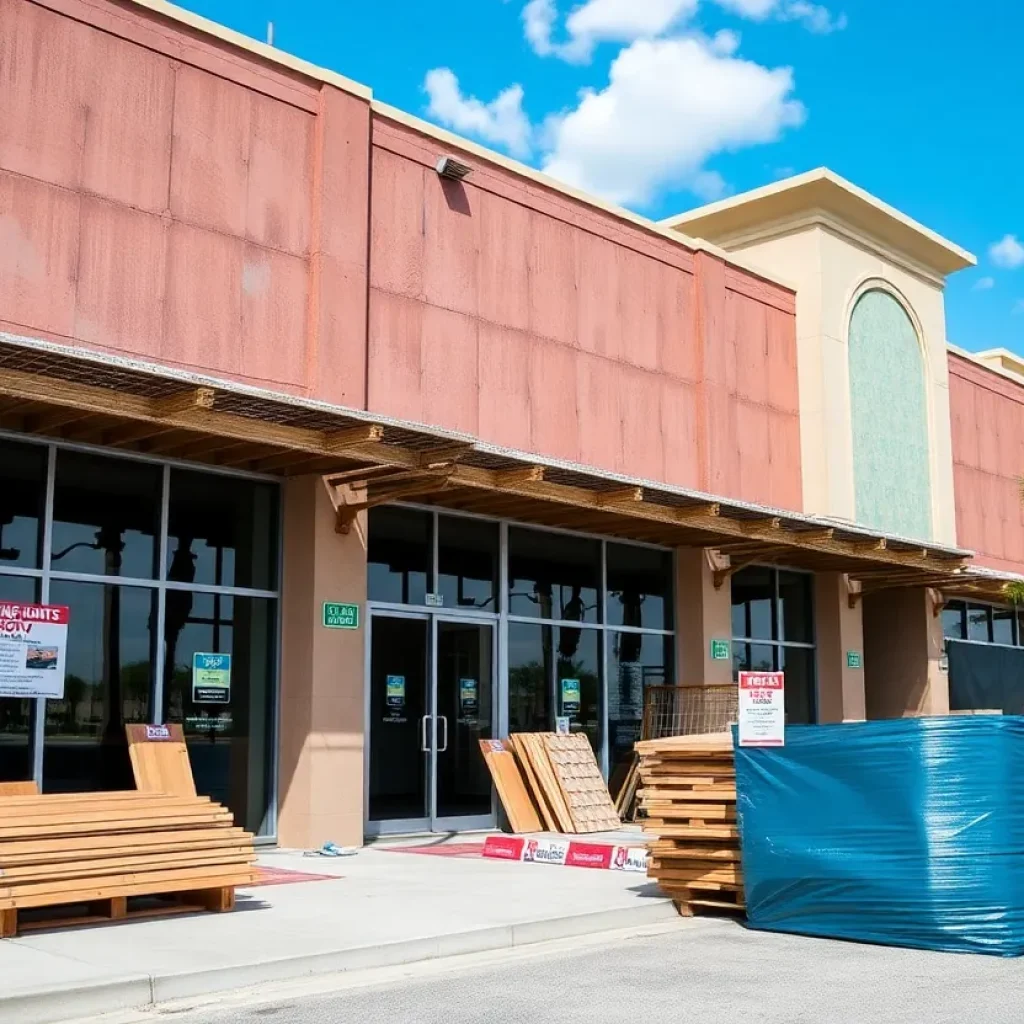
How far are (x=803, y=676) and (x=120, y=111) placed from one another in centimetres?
1438

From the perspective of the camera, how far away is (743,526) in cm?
1889

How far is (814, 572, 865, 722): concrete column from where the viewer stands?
22781mm

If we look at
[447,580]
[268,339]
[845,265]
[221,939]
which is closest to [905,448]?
[845,265]

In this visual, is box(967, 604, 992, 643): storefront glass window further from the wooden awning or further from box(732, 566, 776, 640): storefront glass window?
the wooden awning

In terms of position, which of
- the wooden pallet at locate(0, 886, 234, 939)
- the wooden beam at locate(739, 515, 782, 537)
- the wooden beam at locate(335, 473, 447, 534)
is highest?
the wooden beam at locate(739, 515, 782, 537)

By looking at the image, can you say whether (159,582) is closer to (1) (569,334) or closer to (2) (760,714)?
(2) (760,714)

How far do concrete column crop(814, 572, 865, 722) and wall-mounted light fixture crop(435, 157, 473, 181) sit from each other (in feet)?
32.3

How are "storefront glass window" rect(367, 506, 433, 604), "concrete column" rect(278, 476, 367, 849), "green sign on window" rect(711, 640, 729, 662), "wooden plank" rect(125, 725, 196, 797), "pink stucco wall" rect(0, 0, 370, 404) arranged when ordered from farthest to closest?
1. "green sign on window" rect(711, 640, 729, 662)
2. "storefront glass window" rect(367, 506, 433, 604)
3. "concrete column" rect(278, 476, 367, 849)
4. "pink stucco wall" rect(0, 0, 370, 404)
5. "wooden plank" rect(125, 725, 196, 797)

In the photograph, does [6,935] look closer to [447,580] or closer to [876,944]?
[876,944]

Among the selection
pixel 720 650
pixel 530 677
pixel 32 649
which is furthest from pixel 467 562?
pixel 32 649

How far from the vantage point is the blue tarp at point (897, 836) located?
30.4 ft

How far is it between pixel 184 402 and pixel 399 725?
5.61 meters

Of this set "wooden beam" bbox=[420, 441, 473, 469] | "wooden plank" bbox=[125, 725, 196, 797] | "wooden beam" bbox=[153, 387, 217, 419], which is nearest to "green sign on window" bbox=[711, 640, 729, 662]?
"wooden beam" bbox=[420, 441, 473, 469]

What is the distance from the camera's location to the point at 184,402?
39.4ft
